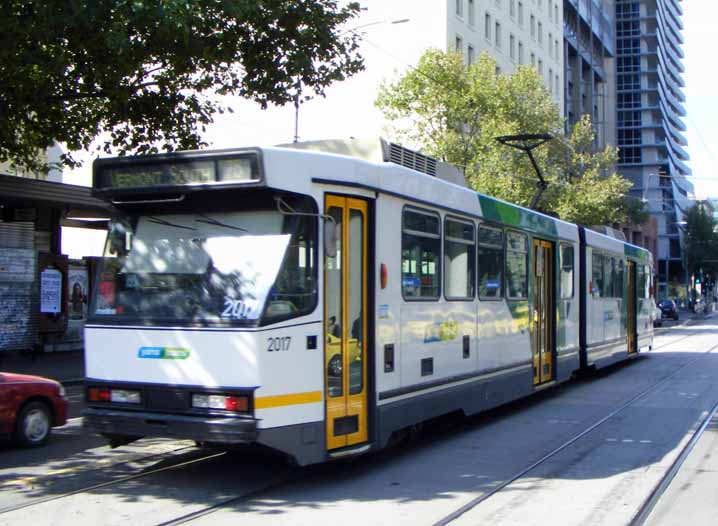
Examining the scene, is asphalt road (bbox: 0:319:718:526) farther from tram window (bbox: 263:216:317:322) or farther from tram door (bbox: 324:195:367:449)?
tram window (bbox: 263:216:317:322)

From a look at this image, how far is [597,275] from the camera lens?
18.2m

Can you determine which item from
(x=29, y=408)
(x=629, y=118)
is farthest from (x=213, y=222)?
(x=629, y=118)

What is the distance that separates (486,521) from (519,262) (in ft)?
22.0

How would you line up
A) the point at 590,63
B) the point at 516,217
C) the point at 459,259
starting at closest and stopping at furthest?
the point at 459,259 < the point at 516,217 < the point at 590,63

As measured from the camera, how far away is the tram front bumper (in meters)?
7.02

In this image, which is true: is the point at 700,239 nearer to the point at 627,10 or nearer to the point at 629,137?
the point at 629,137

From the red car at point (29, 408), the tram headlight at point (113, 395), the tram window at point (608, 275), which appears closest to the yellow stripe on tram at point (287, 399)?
the tram headlight at point (113, 395)

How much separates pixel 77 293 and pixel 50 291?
133 cm

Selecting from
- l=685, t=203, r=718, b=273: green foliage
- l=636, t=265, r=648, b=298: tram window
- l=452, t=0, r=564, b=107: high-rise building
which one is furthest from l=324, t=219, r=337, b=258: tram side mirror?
l=685, t=203, r=718, b=273: green foliage

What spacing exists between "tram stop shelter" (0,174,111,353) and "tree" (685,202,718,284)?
7721 cm

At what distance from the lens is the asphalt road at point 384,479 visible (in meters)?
6.94

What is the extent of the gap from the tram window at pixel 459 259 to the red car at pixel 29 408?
4.77 m

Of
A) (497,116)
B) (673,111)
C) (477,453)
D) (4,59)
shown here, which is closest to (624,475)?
(477,453)

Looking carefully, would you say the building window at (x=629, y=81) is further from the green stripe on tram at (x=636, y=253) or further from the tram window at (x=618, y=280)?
the tram window at (x=618, y=280)
